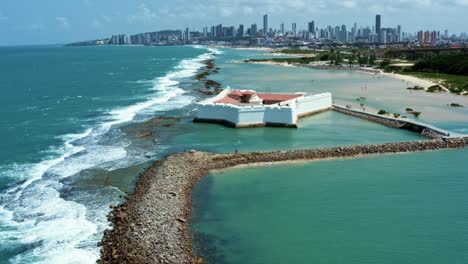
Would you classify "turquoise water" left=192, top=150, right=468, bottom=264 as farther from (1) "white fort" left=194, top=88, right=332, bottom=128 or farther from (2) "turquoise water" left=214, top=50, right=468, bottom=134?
(2) "turquoise water" left=214, top=50, right=468, bottom=134

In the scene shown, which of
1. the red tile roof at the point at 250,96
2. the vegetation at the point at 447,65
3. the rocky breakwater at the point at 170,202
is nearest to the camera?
the rocky breakwater at the point at 170,202

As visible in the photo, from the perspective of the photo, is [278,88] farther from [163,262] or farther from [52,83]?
[163,262]

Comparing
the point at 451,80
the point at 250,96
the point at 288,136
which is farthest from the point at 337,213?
the point at 451,80

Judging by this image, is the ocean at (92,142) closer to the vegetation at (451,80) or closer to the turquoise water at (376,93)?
the turquoise water at (376,93)

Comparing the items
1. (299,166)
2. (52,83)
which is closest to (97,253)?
(299,166)

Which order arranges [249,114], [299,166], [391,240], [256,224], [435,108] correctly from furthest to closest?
1. [435,108]
2. [249,114]
3. [299,166]
4. [256,224]
5. [391,240]

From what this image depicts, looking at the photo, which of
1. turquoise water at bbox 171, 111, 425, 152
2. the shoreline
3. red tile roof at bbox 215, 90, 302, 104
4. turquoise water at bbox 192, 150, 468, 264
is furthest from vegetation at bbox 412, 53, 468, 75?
turquoise water at bbox 192, 150, 468, 264

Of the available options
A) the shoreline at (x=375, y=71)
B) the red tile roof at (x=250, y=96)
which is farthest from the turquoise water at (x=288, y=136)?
the shoreline at (x=375, y=71)
